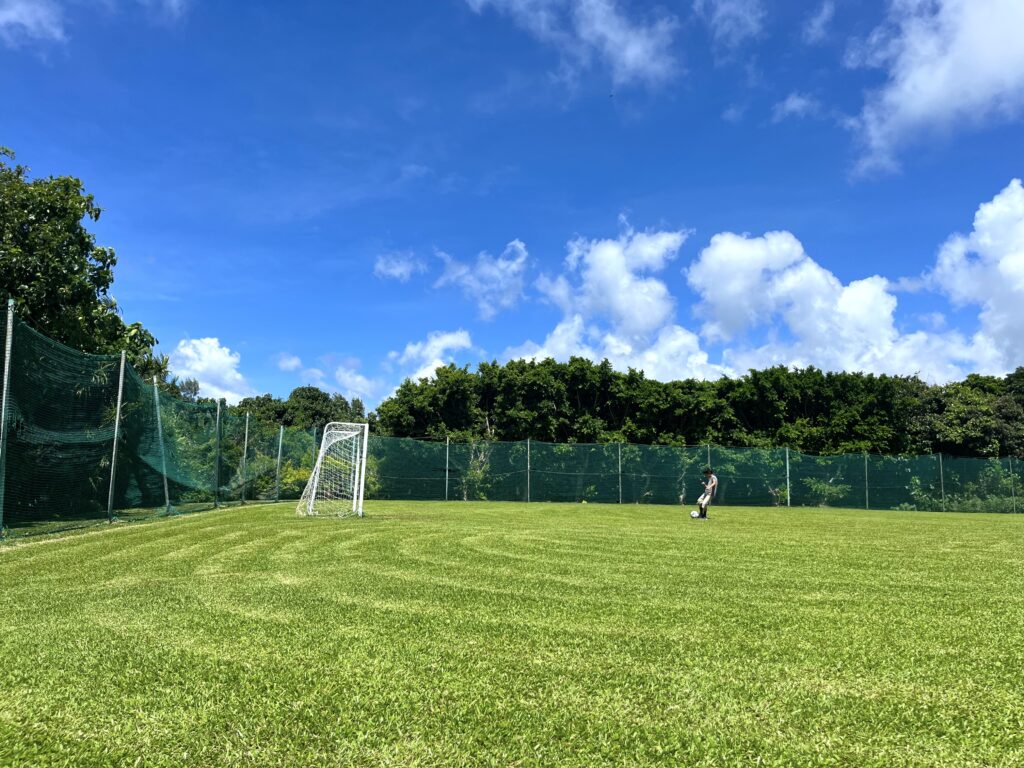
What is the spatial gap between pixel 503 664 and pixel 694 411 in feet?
92.3

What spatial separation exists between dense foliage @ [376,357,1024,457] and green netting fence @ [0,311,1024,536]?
13.4 ft

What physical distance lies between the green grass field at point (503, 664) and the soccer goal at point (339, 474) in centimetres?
820

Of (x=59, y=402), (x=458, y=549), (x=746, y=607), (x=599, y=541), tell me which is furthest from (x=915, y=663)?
(x=59, y=402)

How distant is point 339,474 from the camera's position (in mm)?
17047

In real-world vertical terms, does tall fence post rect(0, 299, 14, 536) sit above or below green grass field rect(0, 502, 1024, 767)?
above

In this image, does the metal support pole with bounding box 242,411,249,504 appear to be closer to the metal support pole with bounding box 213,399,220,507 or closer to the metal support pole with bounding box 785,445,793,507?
the metal support pole with bounding box 213,399,220,507

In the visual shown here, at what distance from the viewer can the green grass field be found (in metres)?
2.46

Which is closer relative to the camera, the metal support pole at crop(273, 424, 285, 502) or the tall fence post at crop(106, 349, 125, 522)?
the tall fence post at crop(106, 349, 125, 522)

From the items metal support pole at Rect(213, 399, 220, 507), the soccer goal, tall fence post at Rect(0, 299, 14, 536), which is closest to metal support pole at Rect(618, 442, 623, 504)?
the soccer goal

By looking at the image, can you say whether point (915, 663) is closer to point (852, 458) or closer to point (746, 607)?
point (746, 607)

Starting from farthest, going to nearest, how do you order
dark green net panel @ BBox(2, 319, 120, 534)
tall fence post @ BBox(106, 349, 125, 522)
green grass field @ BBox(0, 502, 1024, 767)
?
tall fence post @ BBox(106, 349, 125, 522), dark green net panel @ BBox(2, 319, 120, 534), green grass field @ BBox(0, 502, 1024, 767)

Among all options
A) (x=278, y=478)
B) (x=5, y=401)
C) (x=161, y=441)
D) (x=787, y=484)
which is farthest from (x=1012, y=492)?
(x=5, y=401)

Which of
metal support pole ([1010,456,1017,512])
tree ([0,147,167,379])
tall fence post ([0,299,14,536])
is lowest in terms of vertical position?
metal support pole ([1010,456,1017,512])

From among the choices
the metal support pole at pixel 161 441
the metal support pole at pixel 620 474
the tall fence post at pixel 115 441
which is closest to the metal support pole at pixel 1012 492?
the metal support pole at pixel 620 474
